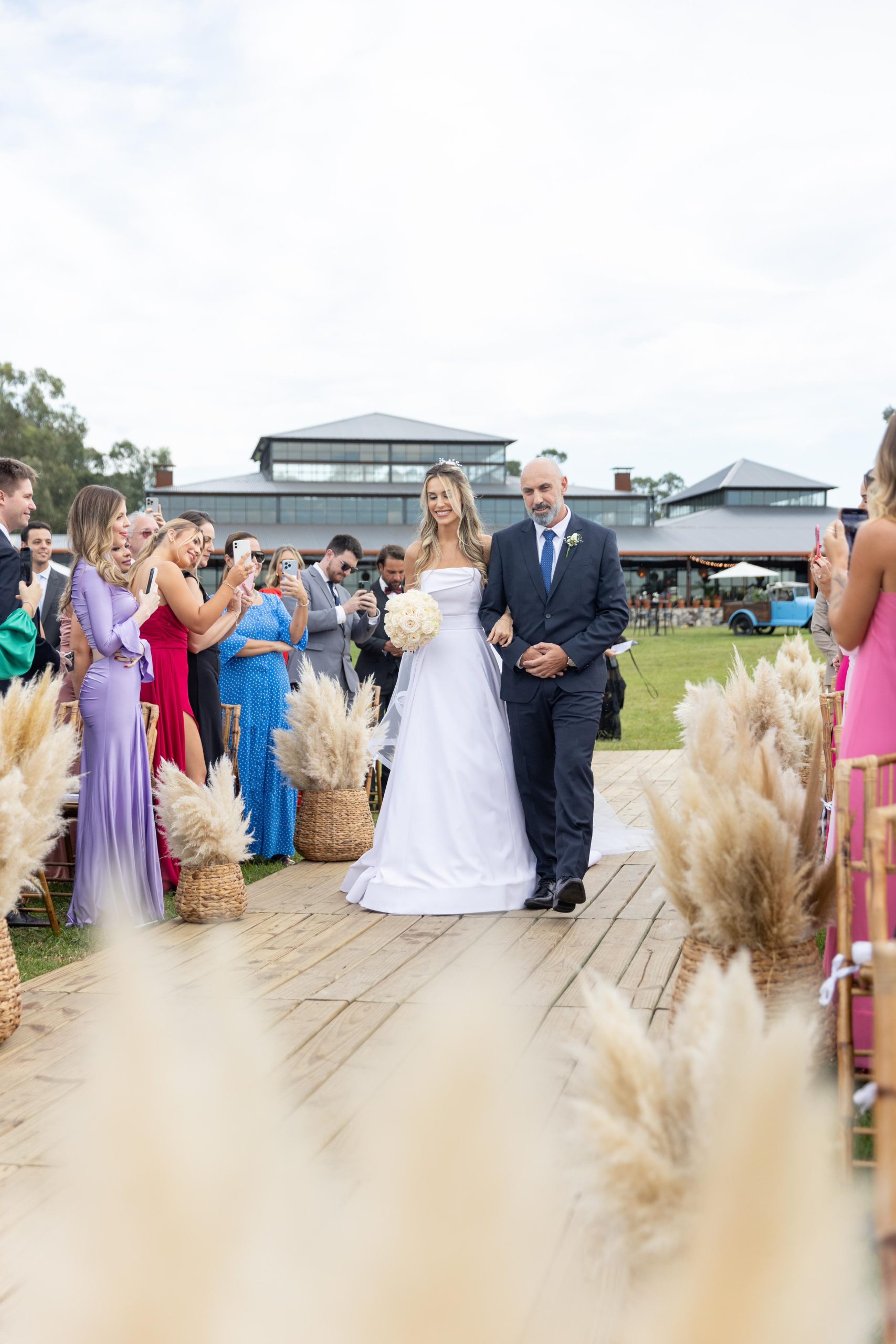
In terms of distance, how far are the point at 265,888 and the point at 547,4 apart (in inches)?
197

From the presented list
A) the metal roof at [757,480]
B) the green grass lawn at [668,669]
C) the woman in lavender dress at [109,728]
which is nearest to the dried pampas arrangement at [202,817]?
the woman in lavender dress at [109,728]

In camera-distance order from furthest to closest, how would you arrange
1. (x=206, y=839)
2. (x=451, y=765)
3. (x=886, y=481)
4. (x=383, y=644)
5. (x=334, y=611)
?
(x=383, y=644), (x=334, y=611), (x=451, y=765), (x=206, y=839), (x=886, y=481)

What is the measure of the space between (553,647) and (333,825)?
2552 mm

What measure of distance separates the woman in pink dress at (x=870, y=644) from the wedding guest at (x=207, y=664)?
14.6 ft

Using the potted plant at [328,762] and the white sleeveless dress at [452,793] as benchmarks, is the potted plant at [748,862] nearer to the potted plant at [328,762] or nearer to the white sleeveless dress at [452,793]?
the white sleeveless dress at [452,793]

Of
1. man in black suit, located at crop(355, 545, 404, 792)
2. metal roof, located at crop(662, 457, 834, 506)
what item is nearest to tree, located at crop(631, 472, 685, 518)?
metal roof, located at crop(662, 457, 834, 506)

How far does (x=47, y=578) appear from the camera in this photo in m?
9.25

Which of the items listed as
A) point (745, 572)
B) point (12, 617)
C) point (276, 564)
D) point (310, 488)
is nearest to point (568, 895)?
point (12, 617)

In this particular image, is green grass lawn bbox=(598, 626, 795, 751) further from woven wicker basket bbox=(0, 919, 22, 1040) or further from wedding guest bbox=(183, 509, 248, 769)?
woven wicker basket bbox=(0, 919, 22, 1040)

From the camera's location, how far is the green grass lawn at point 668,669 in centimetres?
1546

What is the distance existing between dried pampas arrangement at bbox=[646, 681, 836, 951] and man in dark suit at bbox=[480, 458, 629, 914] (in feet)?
9.34

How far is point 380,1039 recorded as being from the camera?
388 centimetres

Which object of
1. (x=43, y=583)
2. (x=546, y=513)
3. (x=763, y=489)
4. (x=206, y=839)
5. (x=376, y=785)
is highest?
(x=763, y=489)

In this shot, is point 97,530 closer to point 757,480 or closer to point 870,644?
point 870,644
